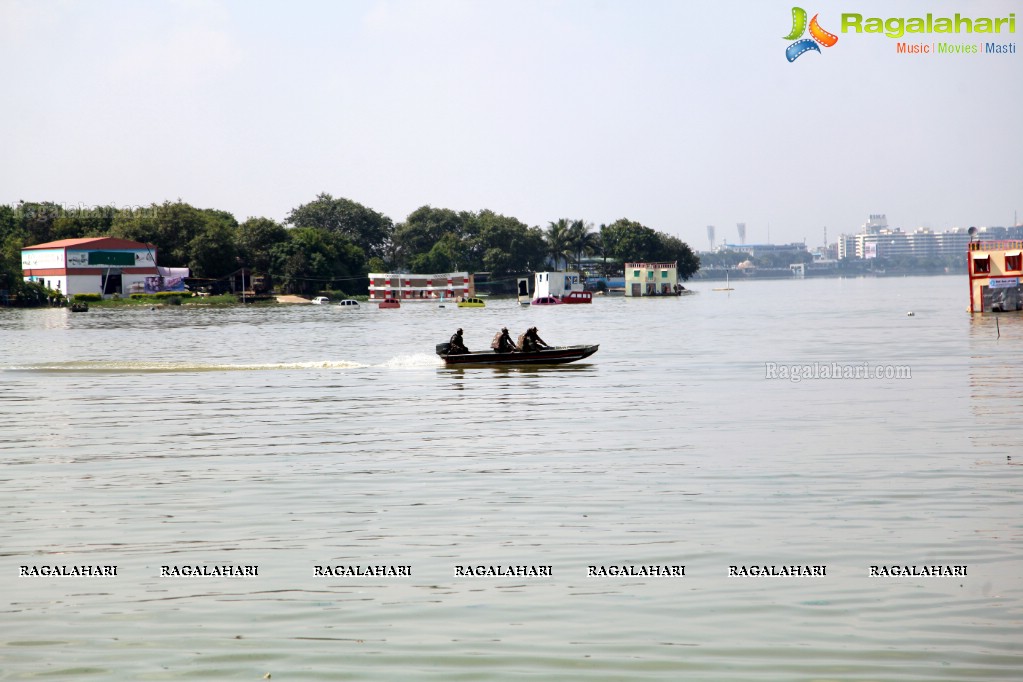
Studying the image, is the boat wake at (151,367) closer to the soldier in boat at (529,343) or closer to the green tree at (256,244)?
the soldier in boat at (529,343)

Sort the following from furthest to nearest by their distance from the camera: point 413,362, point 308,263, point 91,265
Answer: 1. point 308,263
2. point 91,265
3. point 413,362

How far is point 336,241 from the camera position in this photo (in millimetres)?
152625

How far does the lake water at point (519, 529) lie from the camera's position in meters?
8.86

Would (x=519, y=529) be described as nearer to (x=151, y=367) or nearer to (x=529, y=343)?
(x=529, y=343)

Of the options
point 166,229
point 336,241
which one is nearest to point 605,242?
point 336,241

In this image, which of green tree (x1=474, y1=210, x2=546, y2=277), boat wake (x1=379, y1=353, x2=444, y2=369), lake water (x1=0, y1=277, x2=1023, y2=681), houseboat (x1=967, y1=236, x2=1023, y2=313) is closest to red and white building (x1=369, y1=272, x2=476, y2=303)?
green tree (x1=474, y1=210, x2=546, y2=277)

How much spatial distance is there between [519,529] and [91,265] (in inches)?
4645

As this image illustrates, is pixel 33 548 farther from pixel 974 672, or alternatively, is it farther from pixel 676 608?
pixel 974 672

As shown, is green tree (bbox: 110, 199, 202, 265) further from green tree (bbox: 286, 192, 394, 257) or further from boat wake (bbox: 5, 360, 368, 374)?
boat wake (bbox: 5, 360, 368, 374)

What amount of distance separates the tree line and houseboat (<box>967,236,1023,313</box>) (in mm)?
90182

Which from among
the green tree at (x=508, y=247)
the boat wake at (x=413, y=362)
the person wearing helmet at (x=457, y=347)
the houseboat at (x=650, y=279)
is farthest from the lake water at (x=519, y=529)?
the green tree at (x=508, y=247)

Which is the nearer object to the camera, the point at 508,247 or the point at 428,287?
the point at 428,287

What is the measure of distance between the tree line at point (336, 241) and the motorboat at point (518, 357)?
3851 inches

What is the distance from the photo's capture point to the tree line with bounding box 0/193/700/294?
133 meters
